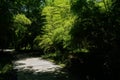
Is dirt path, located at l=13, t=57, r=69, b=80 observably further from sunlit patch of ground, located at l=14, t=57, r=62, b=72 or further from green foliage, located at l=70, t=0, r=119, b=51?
green foliage, located at l=70, t=0, r=119, b=51

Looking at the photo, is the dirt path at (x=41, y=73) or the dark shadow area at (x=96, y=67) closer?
the dark shadow area at (x=96, y=67)

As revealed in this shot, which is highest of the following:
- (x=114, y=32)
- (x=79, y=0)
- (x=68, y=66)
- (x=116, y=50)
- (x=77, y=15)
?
(x=79, y=0)

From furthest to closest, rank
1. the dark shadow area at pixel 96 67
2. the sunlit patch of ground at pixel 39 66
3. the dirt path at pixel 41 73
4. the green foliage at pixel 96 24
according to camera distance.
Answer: the sunlit patch of ground at pixel 39 66 → the dirt path at pixel 41 73 → the green foliage at pixel 96 24 → the dark shadow area at pixel 96 67

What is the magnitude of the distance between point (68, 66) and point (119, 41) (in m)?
5.93

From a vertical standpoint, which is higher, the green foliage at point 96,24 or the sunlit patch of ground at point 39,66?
the green foliage at point 96,24

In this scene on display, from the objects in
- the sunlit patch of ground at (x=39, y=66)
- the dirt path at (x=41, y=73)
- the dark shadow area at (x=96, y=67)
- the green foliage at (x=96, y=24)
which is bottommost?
the sunlit patch of ground at (x=39, y=66)

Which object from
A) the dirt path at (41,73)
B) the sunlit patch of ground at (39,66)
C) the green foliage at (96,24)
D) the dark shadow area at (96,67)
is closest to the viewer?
the dark shadow area at (96,67)

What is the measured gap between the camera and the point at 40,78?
1370 centimetres

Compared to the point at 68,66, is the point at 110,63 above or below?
above

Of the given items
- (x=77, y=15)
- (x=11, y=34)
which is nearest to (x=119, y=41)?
(x=77, y=15)

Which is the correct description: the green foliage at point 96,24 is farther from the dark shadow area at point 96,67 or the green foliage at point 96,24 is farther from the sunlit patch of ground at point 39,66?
the sunlit patch of ground at point 39,66

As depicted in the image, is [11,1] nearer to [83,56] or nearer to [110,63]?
[83,56]

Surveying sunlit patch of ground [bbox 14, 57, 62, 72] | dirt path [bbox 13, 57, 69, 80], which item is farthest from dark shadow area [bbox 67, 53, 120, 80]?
sunlit patch of ground [bbox 14, 57, 62, 72]

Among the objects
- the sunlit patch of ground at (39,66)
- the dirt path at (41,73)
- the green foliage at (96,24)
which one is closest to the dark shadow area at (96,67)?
the green foliage at (96,24)
